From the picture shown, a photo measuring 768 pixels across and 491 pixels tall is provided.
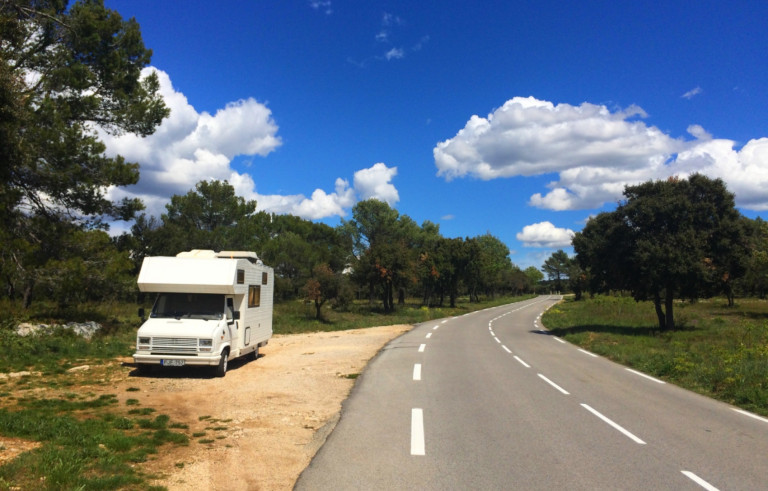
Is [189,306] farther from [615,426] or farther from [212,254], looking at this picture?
[615,426]

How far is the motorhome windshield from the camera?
12.8 meters

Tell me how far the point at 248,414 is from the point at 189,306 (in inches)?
224

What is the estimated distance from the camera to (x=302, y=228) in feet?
238

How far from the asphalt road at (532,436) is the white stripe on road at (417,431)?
0.03 meters

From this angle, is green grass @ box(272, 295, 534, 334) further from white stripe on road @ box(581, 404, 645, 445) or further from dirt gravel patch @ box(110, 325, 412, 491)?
white stripe on road @ box(581, 404, 645, 445)

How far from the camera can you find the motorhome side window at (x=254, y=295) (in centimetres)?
1459

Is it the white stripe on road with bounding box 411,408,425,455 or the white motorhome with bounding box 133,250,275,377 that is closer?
the white stripe on road with bounding box 411,408,425,455

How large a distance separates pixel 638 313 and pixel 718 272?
15.8 meters

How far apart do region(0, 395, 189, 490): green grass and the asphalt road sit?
205cm

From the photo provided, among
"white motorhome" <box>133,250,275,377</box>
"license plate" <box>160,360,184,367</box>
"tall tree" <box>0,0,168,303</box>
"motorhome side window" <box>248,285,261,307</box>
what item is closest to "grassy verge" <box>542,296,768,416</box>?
"white motorhome" <box>133,250,275,377</box>

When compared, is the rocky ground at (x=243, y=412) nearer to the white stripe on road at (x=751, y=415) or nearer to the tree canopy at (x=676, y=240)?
the white stripe on road at (x=751, y=415)

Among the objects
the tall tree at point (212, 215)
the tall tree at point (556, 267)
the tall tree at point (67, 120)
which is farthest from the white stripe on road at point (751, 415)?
the tall tree at point (556, 267)

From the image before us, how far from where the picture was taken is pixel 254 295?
15.1 meters

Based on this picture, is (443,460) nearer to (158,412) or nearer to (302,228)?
(158,412)
